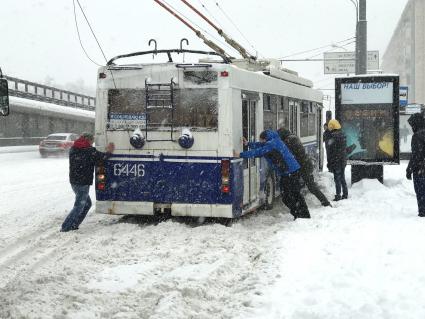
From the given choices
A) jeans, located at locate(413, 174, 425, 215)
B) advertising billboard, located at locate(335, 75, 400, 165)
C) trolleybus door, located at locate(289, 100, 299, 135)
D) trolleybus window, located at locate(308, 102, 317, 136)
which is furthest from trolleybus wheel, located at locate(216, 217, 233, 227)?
trolleybus window, located at locate(308, 102, 317, 136)

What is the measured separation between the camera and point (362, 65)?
19750 millimetres

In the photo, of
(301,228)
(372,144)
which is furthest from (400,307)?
(372,144)

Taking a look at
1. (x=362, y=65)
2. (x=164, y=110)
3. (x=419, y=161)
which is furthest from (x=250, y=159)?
(x=362, y=65)

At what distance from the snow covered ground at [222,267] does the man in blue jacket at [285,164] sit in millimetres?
404

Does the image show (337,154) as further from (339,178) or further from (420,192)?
(420,192)

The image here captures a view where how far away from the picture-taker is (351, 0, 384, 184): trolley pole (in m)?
16.0

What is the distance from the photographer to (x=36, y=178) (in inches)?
816

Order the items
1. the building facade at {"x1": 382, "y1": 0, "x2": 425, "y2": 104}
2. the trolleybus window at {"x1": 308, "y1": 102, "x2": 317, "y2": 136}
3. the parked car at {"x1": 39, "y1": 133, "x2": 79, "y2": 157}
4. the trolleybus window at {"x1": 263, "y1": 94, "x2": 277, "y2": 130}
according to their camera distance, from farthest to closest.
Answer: the building facade at {"x1": 382, "y1": 0, "x2": 425, "y2": 104} < the parked car at {"x1": 39, "y1": 133, "x2": 79, "y2": 157} < the trolleybus window at {"x1": 308, "y1": 102, "x2": 317, "y2": 136} < the trolleybus window at {"x1": 263, "y1": 94, "x2": 277, "y2": 130}

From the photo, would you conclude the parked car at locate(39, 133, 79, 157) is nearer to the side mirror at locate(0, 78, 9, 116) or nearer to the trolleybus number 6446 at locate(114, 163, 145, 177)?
the trolleybus number 6446 at locate(114, 163, 145, 177)

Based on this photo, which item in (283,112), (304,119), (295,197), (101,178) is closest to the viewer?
(101,178)

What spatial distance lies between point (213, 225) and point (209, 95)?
2.20 meters

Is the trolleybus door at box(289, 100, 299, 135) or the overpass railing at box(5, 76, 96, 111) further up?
the overpass railing at box(5, 76, 96, 111)

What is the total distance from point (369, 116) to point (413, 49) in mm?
70996

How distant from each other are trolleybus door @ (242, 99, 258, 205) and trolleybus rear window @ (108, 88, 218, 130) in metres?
0.89
